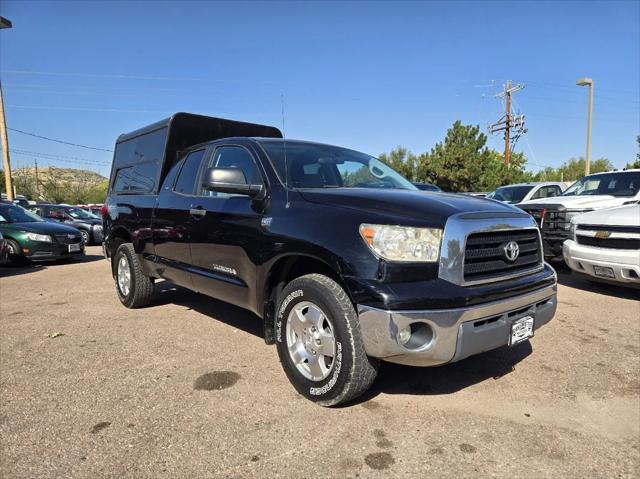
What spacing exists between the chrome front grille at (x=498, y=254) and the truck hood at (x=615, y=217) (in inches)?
134

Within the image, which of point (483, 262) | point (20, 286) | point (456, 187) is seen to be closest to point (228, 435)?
point (483, 262)

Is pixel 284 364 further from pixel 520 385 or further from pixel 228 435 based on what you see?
pixel 520 385

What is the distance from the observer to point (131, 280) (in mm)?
5566

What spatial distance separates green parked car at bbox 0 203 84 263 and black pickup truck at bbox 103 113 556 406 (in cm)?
736

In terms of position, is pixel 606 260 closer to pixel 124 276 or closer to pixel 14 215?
pixel 124 276

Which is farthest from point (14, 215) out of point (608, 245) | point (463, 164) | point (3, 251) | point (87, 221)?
point (463, 164)

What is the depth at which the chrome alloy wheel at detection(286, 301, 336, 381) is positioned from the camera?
294 cm

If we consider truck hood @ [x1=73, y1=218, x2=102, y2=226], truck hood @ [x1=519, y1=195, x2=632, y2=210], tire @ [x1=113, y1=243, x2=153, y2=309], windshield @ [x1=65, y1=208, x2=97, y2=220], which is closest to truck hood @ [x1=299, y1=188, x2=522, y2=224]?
tire @ [x1=113, y1=243, x2=153, y2=309]

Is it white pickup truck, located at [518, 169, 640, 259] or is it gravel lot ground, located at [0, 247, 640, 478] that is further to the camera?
white pickup truck, located at [518, 169, 640, 259]

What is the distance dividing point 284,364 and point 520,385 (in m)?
1.72

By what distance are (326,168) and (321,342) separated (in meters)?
1.60

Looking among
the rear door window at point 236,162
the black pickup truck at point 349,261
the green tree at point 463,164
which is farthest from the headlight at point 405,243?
the green tree at point 463,164

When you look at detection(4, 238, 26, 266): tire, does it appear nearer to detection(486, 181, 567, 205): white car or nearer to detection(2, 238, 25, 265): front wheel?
detection(2, 238, 25, 265): front wheel

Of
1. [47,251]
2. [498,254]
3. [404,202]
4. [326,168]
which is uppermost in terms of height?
[326,168]
